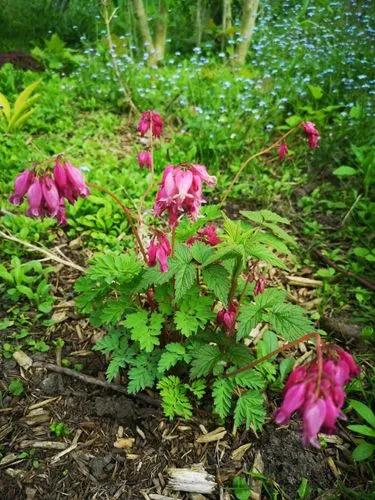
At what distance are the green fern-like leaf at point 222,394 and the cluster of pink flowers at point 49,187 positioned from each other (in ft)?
3.43

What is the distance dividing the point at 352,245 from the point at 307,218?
456 millimetres

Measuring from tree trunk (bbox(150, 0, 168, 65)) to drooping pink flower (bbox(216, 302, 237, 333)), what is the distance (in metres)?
4.62

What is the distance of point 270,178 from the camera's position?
4.01m

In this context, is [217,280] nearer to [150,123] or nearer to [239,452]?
[239,452]

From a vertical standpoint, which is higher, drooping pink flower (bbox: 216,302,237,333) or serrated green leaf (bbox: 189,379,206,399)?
drooping pink flower (bbox: 216,302,237,333)

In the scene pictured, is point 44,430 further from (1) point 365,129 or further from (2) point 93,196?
(1) point 365,129

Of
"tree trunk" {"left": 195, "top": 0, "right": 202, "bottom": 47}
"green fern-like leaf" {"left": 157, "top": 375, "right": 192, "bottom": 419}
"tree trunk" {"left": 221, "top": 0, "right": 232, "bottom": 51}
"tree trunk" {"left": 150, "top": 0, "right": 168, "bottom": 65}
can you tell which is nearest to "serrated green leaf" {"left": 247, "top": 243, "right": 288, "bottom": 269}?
"green fern-like leaf" {"left": 157, "top": 375, "right": 192, "bottom": 419}

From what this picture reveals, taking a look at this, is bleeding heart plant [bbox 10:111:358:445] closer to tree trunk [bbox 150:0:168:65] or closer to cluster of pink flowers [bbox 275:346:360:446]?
cluster of pink flowers [bbox 275:346:360:446]

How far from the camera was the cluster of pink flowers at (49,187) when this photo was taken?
1.62 metres

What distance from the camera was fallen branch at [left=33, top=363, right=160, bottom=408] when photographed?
2244 millimetres

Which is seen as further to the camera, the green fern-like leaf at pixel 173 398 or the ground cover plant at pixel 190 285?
the green fern-like leaf at pixel 173 398

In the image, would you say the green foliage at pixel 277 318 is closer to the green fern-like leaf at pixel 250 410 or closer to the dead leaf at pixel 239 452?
the green fern-like leaf at pixel 250 410

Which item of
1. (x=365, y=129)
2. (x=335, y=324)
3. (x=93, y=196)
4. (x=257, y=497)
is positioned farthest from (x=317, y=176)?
Answer: (x=257, y=497)

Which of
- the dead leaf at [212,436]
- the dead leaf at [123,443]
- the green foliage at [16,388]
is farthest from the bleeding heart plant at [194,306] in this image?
the green foliage at [16,388]
